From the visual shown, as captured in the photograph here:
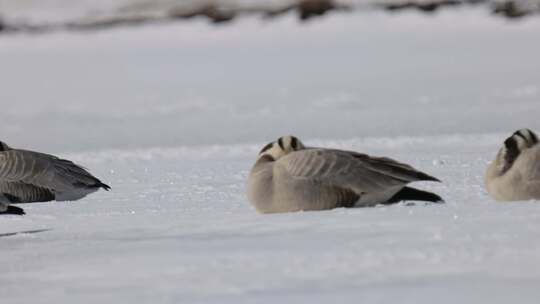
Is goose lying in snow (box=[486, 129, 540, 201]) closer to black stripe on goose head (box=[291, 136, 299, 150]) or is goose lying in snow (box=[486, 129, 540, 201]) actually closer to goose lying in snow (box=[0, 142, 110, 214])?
black stripe on goose head (box=[291, 136, 299, 150])

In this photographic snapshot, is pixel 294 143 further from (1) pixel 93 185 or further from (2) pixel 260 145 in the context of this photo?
(2) pixel 260 145

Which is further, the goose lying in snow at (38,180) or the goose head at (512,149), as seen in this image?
the goose lying in snow at (38,180)

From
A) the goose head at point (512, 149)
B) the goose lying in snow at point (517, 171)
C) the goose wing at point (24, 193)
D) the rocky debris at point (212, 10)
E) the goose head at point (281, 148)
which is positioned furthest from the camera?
the rocky debris at point (212, 10)

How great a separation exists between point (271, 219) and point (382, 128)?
613 cm

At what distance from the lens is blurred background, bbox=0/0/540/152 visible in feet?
39.3

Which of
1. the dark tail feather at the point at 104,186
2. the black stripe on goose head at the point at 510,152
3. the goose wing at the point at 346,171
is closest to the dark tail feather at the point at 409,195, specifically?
the goose wing at the point at 346,171

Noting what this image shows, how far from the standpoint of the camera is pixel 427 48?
16328 millimetres

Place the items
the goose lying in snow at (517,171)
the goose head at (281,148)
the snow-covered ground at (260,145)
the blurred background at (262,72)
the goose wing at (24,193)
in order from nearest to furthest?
the snow-covered ground at (260,145)
the goose lying in snow at (517,171)
the goose head at (281,148)
the goose wing at (24,193)
the blurred background at (262,72)

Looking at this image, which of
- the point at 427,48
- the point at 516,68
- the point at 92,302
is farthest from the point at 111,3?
the point at 92,302

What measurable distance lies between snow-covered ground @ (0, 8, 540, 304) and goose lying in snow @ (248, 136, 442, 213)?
229mm

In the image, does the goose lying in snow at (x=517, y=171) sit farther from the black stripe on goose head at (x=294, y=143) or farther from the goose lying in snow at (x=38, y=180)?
the goose lying in snow at (x=38, y=180)

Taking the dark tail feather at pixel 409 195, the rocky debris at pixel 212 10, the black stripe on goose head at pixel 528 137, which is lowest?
the dark tail feather at pixel 409 195

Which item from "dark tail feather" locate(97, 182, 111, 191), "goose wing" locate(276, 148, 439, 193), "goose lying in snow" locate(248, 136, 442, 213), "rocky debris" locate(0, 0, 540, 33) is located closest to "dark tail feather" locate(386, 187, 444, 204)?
"goose lying in snow" locate(248, 136, 442, 213)

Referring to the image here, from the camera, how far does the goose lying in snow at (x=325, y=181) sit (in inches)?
215
